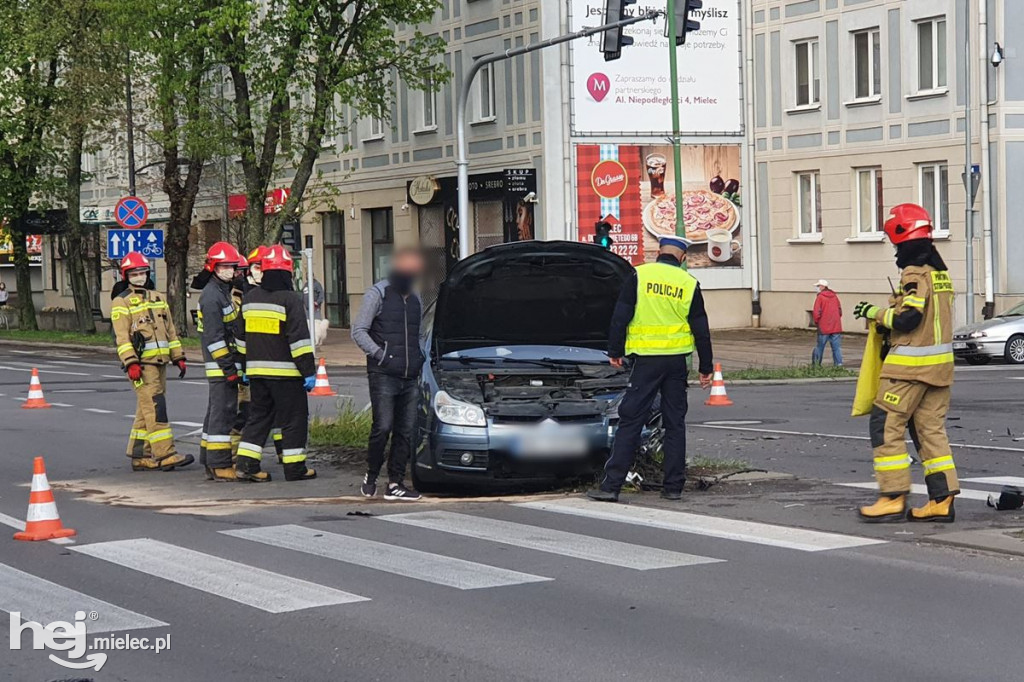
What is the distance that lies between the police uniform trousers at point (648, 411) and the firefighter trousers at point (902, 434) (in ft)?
4.88

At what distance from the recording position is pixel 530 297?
484 inches

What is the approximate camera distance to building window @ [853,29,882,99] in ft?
116

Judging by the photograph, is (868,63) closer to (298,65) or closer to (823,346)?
(823,346)

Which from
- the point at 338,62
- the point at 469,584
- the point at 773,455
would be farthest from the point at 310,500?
the point at 338,62

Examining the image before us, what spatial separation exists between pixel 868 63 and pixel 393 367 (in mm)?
26694

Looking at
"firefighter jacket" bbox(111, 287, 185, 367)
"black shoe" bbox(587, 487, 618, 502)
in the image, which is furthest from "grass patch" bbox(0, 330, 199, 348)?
"black shoe" bbox(587, 487, 618, 502)

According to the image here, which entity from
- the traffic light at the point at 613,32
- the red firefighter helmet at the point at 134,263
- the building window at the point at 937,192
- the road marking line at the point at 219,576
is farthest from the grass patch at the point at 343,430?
the building window at the point at 937,192

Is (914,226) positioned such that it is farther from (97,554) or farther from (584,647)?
(97,554)

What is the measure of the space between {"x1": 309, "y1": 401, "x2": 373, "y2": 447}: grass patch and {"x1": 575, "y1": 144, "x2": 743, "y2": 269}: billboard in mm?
21451

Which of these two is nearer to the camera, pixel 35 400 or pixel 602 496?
pixel 602 496

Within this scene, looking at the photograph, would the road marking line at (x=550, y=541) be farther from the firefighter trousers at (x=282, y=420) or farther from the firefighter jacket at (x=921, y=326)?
the firefighter trousers at (x=282, y=420)

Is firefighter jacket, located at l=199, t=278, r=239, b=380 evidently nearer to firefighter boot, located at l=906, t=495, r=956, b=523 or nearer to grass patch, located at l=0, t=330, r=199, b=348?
firefighter boot, located at l=906, t=495, r=956, b=523

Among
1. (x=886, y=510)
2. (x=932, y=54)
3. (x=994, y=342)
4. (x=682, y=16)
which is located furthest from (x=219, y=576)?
(x=932, y=54)

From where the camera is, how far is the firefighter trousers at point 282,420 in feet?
40.0
